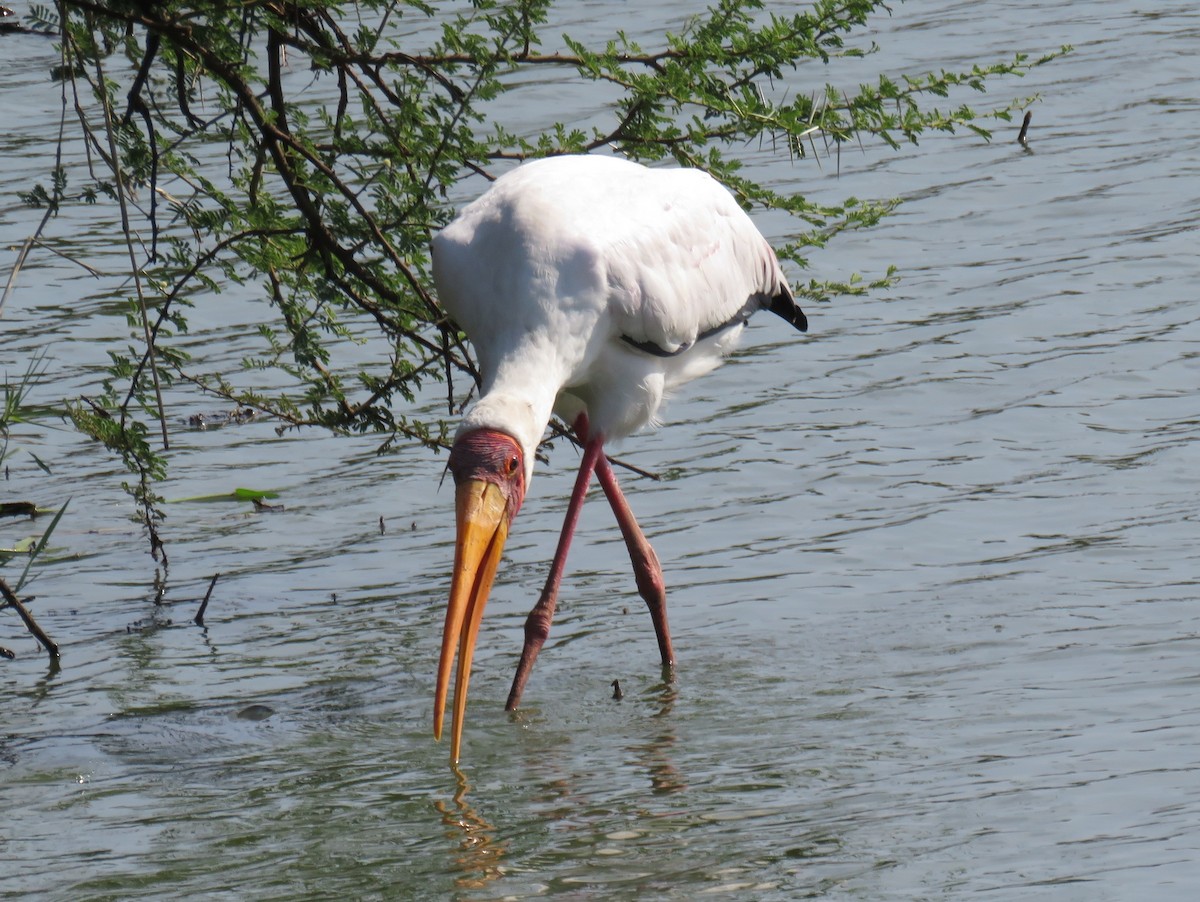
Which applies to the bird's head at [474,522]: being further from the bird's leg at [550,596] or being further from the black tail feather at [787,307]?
the black tail feather at [787,307]

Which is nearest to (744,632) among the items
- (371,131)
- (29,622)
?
(371,131)

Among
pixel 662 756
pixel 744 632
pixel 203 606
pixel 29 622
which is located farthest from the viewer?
pixel 203 606

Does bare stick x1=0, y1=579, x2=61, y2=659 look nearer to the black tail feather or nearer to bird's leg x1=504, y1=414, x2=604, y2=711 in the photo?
bird's leg x1=504, y1=414, x2=604, y2=711

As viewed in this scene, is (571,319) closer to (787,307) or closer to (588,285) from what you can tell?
(588,285)

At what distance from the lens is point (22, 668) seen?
21.8 feet

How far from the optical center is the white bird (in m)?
5.28

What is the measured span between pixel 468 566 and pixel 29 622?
186cm

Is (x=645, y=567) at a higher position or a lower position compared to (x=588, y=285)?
lower

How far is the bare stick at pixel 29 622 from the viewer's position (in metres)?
6.14

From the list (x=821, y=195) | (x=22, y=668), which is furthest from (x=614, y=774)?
(x=821, y=195)

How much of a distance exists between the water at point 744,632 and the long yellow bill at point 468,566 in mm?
327

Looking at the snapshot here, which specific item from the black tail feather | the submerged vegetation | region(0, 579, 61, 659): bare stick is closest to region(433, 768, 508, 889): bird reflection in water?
the submerged vegetation

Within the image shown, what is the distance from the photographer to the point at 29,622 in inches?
249

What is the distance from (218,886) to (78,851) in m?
0.49
